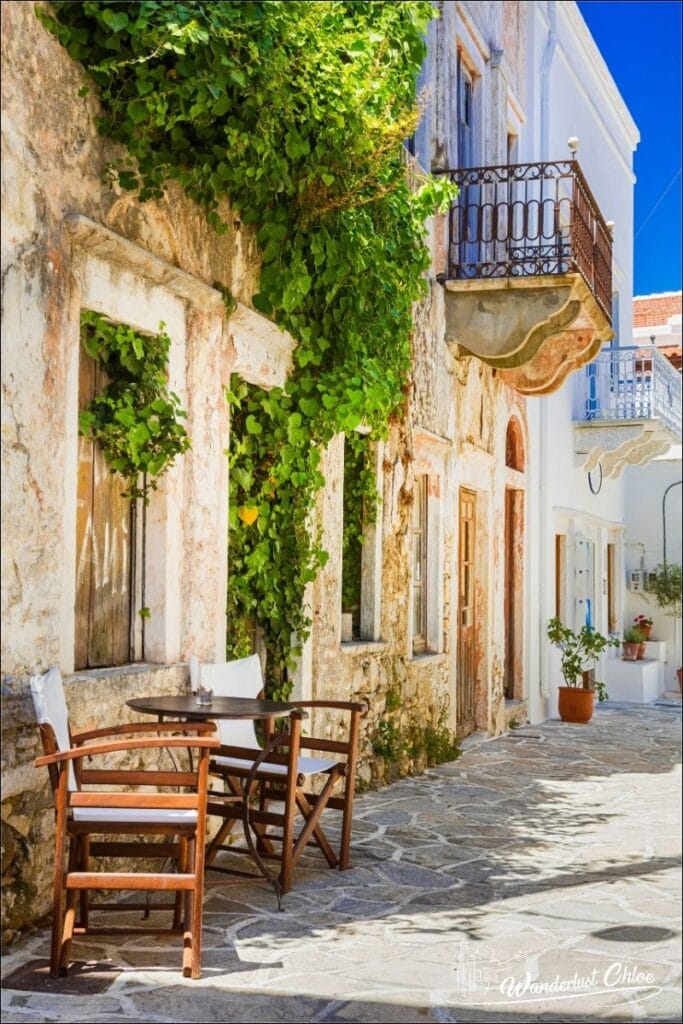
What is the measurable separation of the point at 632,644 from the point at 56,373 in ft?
51.7

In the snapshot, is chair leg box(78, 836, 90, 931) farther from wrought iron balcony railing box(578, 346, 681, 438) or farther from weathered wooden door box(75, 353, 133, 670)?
wrought iron balcony railing box(578, 346, 681, 438)

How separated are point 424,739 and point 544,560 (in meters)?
5.34

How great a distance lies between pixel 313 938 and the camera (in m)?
4.50

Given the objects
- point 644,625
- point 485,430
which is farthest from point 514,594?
point 644,625

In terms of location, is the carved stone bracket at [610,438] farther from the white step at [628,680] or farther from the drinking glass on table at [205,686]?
the drinking glass on table at [205,686]

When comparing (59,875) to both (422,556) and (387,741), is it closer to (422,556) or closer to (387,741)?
(387,741)

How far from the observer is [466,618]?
1164 cm

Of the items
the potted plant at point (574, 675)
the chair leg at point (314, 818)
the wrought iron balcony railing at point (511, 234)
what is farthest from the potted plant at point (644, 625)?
the chair leg at point (314, 818)

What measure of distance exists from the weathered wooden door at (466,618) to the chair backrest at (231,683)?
5.42 metres

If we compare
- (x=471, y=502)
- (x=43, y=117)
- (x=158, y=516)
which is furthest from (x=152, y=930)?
(x=471, y=502)

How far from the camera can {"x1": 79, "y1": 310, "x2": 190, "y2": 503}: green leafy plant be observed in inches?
204

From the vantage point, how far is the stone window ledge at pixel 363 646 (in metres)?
7.87

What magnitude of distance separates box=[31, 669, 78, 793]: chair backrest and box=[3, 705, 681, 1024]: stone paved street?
72cm

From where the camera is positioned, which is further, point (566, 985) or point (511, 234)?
point (511, 234)
